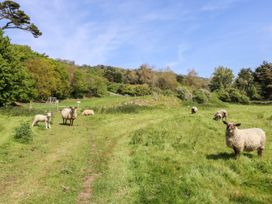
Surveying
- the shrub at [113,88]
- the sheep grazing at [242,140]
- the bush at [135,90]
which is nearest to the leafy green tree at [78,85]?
the bush at [135,90]

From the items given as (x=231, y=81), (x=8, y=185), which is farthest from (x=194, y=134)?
(x=231, y=81)

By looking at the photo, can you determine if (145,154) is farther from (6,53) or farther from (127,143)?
(6,53)

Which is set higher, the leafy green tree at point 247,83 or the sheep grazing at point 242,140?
the leafy green tree at point 247,83

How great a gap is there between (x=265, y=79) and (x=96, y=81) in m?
45.6

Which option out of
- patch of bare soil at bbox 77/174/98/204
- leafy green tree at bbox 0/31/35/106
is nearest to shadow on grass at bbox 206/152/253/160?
patch of bare soil at bbox 77/174/98/204

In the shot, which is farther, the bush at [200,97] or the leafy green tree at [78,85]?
the leafy green tree at [78,85]

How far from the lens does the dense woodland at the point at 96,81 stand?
137 feet

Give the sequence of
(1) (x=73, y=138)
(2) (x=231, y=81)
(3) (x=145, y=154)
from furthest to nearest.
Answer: (2) (x=231, y=81)
(1) (x=73, y=138)
(3) (x=145, y=154)

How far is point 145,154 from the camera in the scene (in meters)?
15.9

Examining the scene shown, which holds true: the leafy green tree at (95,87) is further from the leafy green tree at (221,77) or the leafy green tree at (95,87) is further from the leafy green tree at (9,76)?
the leafy green tree at (9,76)

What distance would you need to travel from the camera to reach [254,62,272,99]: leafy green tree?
80.8 m

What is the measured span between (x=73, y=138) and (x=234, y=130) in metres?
11.4

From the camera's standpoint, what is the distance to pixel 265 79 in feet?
270

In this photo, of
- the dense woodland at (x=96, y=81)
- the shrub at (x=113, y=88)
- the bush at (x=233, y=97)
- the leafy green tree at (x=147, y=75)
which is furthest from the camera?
the shrub at (x=113, y=88)
